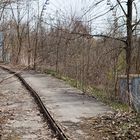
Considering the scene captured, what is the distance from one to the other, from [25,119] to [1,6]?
4.50m

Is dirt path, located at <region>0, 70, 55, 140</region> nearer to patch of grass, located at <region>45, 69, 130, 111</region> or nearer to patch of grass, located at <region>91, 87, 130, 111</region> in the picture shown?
patch of grass, located at <region>91, 87, 130, 111</region>

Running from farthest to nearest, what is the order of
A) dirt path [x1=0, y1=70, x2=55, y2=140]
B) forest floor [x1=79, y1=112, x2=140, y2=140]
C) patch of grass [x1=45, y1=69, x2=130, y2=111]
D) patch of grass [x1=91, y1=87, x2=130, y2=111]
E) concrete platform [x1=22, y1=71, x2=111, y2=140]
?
patch of grass [x1=45, y1=69, x2=130, y2=111] → patch of grass [x1=91, y1=87, x2=130, y2=111] → concrete platform [x1=22, y1=71, x2=111, y2=140] → dirt path [x1=0, y1=70, x2=55, y2=140] → forest floor [x1=79, y1=112, x2=140, y2=140]

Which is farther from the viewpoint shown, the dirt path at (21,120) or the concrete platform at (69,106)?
the concrete platform at (69,106)

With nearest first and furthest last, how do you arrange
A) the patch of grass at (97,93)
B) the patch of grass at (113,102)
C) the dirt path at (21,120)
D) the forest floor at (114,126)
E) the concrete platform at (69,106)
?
the forest floor at (114,126)
the dirt path at (21,120)
the concrete platform at (69,106)
the patch of grass at (113,102)
the patch of grass at (97,93)

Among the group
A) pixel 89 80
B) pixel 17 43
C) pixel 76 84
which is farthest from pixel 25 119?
pixel 17 43

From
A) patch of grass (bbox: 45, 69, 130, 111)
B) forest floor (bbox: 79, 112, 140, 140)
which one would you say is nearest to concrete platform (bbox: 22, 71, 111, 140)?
forest floor (bbox: 79, 112, 140, 140)

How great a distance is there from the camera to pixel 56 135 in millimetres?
10961

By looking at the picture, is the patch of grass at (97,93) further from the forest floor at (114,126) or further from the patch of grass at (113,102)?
the forest floor at (114,126)

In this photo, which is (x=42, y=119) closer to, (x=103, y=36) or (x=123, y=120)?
(x=123, y=120)

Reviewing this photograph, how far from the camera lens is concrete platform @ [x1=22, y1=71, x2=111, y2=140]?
39.7 feet

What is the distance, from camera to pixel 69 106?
16.4 m

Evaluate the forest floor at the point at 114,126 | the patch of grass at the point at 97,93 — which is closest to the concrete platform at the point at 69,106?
the forest floor at the point at 114,126

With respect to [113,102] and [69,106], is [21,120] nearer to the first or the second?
[69,106]

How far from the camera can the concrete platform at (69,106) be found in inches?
477
